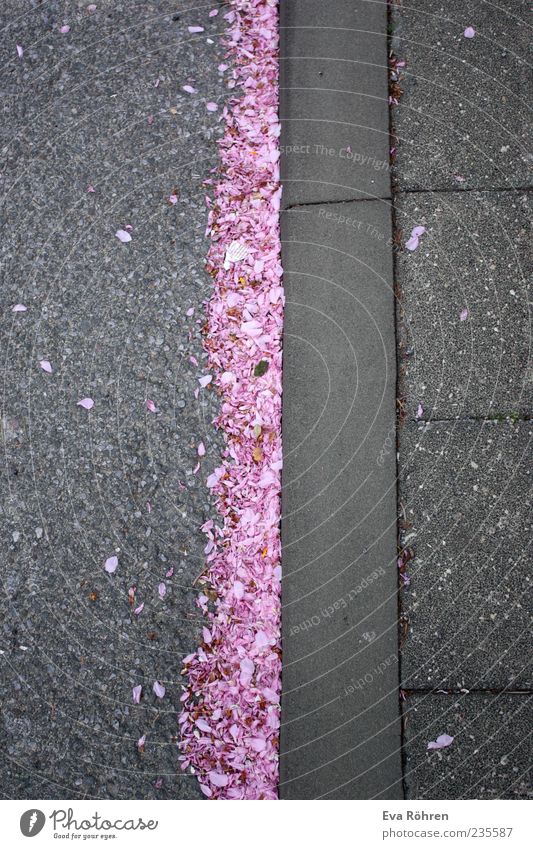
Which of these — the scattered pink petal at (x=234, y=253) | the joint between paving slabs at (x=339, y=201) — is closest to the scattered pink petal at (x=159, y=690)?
the scattered pink petal at (x=234, y=253)

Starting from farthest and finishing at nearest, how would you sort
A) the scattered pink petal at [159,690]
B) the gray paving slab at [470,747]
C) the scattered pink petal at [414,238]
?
the scattered pink petal at [414,238] < the scattered pink petal at [159,690] < the gray paving slab at [470,747]

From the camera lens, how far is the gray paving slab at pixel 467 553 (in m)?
2.36

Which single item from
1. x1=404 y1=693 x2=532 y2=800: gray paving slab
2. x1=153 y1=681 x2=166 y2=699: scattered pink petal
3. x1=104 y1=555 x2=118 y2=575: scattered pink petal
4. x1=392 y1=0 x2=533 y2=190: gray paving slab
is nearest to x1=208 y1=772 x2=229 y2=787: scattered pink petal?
x1=153 y1=681 x2=166 y2=699: scattered pink petal

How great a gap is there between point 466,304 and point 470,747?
1546 millimetres

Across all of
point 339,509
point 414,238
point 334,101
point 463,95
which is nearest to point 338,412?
point 339,509

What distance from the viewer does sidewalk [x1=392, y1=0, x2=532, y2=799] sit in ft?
7.63

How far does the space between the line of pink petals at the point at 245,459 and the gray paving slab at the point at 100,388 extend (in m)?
0.07

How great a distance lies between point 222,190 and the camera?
2729mm

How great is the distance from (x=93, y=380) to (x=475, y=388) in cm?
142

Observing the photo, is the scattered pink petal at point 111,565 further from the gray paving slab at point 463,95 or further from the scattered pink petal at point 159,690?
the gray paving slab at point 463,95

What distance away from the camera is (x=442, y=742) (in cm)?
231

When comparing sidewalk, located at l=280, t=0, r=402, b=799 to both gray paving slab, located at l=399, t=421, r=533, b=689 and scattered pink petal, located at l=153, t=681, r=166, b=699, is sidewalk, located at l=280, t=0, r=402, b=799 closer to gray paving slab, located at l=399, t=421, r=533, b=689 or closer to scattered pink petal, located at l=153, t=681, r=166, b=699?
gray paving slab, located at l=399, t=421, r=533, b=689

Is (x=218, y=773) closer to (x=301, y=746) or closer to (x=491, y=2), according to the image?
(x=301, y=746)

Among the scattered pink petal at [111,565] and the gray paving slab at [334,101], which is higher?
the gray paving slab at [334,101]
